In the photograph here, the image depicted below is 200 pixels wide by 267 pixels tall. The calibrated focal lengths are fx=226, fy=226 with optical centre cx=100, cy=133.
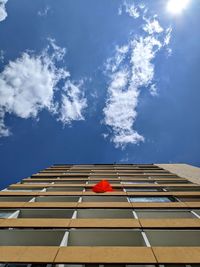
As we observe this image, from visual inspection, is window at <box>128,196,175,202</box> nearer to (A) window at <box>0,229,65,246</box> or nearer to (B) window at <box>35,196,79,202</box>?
(B) window at <box>35,196,79,202</box>

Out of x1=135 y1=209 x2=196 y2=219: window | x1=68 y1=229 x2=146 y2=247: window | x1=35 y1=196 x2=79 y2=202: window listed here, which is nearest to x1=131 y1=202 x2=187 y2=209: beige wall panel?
x1=135 y1=209 x2=196 y2=219: window

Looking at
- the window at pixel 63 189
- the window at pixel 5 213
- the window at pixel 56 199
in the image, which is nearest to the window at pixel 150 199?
the window at pixel 56 199

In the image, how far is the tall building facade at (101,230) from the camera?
7449 millimetres

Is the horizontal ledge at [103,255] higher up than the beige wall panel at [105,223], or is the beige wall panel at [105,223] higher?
the beige wall panel at [105,223]

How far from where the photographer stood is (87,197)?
15.1m

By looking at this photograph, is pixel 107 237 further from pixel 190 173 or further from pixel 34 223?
pixel 190 173

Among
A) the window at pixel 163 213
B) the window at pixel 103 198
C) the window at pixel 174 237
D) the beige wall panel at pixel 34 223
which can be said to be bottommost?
the window at pixel 174 237

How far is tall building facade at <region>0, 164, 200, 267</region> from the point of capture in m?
7.45

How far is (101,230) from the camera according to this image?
9680 mm

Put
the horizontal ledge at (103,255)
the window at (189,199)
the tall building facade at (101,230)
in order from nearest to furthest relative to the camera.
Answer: the horizontal ledge at (103,255), the tall building facade at (101,230), the window at (189,199)

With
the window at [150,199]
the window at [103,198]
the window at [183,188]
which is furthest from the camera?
the window at [183,188]

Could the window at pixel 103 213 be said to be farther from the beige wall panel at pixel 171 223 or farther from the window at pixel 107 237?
the window at pixel 107 237

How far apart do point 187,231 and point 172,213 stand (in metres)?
2.84

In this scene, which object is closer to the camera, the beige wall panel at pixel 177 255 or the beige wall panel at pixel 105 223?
the beige wall panel at pixel 177 255
